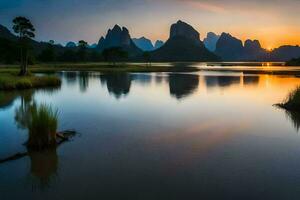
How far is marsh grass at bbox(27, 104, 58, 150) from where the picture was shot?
49.4 feet

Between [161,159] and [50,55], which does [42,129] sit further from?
[50,55]

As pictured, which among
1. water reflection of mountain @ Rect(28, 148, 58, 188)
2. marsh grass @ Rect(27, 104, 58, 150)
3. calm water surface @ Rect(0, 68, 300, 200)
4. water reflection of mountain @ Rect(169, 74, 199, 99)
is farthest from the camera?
water reflection of mountain @ Rect(169, 74, 199, 99)

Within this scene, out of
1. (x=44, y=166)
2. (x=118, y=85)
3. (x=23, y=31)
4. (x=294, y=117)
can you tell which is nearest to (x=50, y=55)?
(x=23, y=31)

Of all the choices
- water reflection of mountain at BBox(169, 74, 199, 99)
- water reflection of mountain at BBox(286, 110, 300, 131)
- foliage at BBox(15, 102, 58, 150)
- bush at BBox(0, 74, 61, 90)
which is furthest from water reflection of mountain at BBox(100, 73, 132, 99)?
foliage at BBox(15, 102, 58, 150)

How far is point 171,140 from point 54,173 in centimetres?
691

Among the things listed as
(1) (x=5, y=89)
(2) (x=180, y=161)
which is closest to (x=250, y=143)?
(2) (x=180, y=161)

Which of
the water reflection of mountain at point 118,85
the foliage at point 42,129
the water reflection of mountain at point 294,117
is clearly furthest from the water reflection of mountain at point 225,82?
the foliage at point 42,129

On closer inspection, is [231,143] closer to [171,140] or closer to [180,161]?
[171,140]

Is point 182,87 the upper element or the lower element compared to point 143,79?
lower

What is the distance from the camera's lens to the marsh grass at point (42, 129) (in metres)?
15.1

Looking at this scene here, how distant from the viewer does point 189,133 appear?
63.2ft

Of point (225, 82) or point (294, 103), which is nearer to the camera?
point (294, 103)

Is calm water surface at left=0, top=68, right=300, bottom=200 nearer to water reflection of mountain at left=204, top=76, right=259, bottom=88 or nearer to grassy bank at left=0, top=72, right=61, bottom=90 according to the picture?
grassy bank at left=0, top=72, right=61, bottom=90

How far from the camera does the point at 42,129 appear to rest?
50.7 ft
